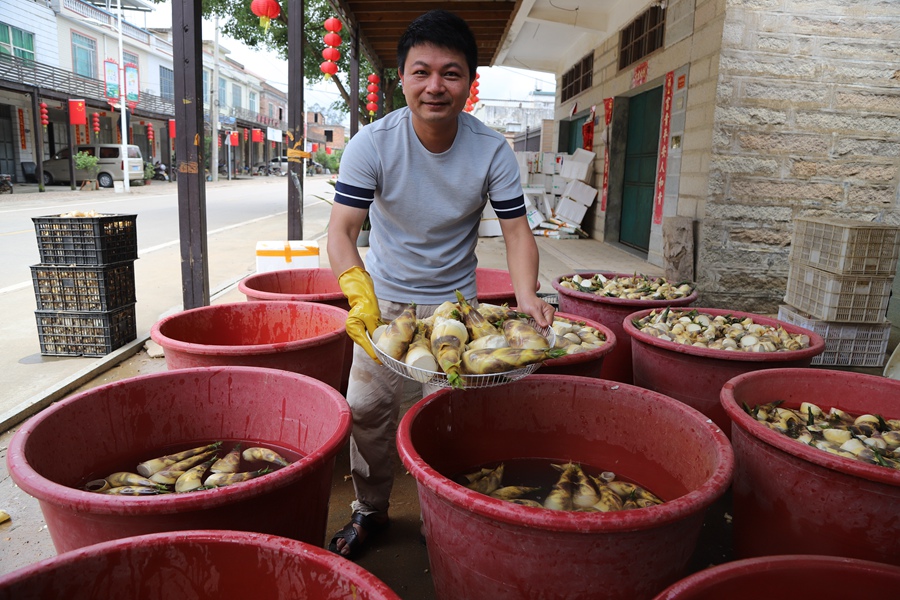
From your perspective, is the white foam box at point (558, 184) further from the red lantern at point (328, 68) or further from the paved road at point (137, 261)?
the red lantern at point (328, 68)

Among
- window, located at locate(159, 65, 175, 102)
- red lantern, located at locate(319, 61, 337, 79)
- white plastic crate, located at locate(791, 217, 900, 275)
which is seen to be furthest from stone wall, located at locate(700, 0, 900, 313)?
window, located at locate(159, 65, 175, 102)

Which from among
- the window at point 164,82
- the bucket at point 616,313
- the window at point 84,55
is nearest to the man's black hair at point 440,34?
the bucket at point 616,313

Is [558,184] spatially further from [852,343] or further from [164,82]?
[164,82]

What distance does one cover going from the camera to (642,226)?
9.72m

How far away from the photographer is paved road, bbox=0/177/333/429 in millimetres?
4469

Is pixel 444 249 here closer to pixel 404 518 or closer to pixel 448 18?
pixel 448 18

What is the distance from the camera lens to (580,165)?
11.7 metres

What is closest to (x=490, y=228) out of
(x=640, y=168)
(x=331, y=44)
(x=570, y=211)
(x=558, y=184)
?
(x=570, y=211)

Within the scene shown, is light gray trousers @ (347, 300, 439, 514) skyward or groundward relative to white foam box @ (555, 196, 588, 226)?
groundward

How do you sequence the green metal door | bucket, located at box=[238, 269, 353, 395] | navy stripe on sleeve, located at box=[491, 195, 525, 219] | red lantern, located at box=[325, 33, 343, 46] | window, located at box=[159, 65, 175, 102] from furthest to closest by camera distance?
window, located at box=[159, 65, 175, 102], the green metal door, red lantern, located at box=[325, 33, 343, 46], bucket, located at box=[238, 269, 353, 395], navy stripe on sleeve, located at box=[491, 195, 525, 219]

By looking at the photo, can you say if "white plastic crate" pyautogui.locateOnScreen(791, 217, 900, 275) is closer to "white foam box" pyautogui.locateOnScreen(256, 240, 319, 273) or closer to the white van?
"white foam box" pyautogui.locateOnScreen(256, 240, 319, 273)

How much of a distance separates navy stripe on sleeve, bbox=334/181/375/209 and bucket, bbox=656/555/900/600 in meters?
1.66

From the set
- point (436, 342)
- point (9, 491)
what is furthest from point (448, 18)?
point (9, 491)

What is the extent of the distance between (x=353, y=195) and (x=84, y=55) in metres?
36.3
